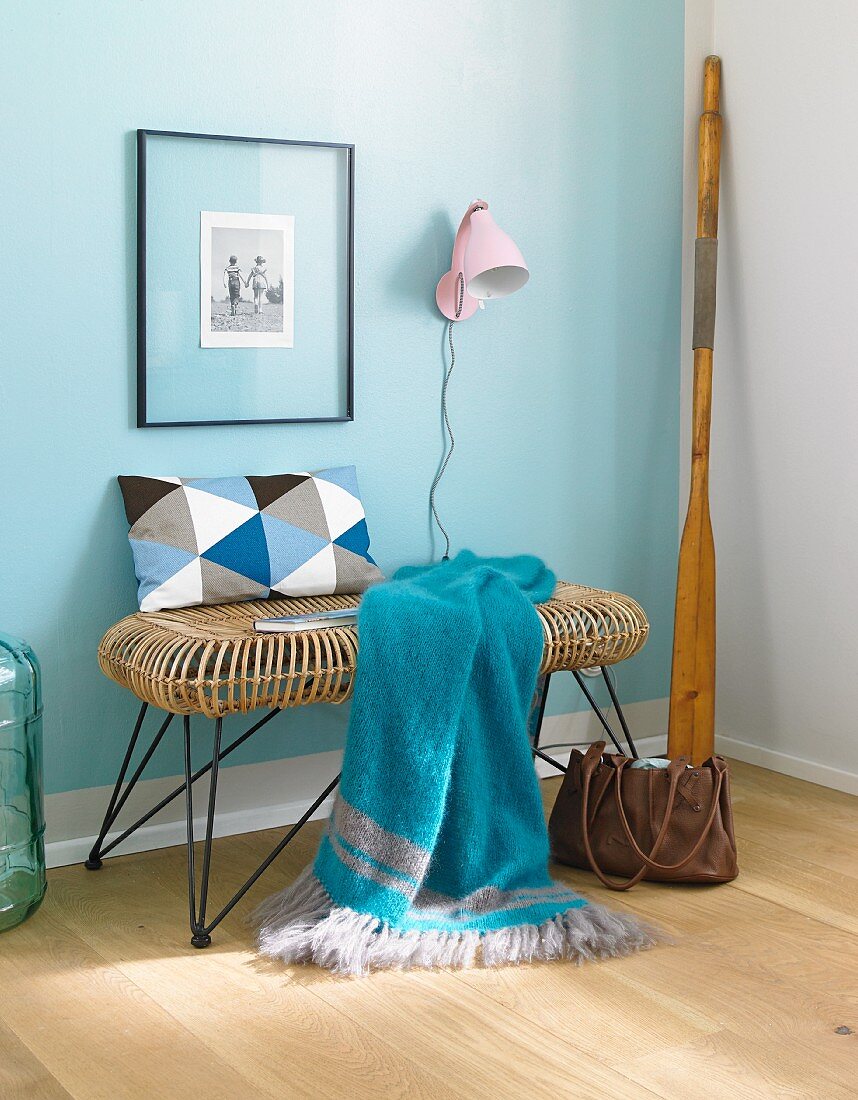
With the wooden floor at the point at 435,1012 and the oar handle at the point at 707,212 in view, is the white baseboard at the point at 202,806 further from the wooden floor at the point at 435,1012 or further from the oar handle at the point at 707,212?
the oar handle at the point at 707,212

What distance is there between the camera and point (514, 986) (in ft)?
6.41

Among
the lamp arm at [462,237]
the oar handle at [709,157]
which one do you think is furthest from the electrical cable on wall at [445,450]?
the oar handle at [709,157]

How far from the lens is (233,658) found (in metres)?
2.07

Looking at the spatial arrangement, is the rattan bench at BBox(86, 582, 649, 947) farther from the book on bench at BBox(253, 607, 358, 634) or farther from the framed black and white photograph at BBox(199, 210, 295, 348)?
the framed black and white photograph at BBox(199, 210, 295, 348)

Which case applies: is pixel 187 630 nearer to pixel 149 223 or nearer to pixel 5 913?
pixel 5 913

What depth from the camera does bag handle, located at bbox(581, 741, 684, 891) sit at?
2309 mm

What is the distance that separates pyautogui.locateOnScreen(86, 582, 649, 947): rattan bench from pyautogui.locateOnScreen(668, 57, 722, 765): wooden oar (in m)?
0.50

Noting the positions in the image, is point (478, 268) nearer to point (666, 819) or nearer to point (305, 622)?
point (305, 622)

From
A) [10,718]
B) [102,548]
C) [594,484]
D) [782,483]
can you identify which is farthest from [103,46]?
[782,483]

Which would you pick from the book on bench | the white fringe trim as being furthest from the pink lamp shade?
the white fringe trim

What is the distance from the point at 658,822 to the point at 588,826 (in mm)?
136

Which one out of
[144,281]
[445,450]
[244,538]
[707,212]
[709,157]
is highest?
Answer: [709,157]

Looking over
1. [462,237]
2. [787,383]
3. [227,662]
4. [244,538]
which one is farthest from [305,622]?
[787,383]

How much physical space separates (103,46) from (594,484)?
58.0 inches
